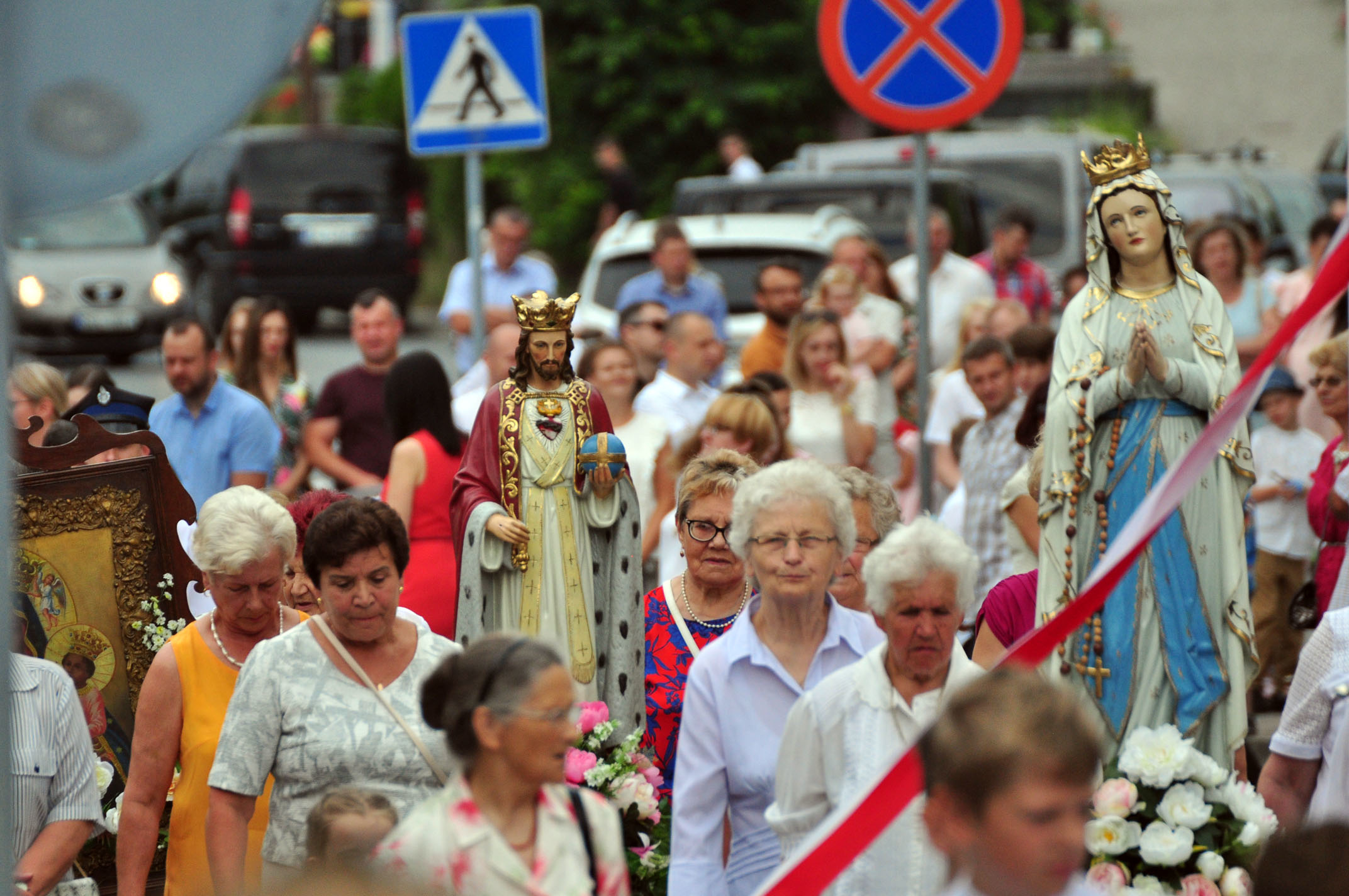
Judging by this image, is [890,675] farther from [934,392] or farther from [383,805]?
[934,392]

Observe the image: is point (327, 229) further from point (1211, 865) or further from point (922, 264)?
point (1211, 865)

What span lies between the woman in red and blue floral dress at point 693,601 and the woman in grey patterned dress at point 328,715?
1.12 meters

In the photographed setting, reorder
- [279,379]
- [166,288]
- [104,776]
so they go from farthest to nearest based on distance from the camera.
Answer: [166,288] < [279,379] < [104,776]

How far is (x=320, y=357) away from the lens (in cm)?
2172

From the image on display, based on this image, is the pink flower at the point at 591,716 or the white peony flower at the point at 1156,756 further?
the pink flower at the point at 591,716

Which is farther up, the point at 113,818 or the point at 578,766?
the point at 578,766

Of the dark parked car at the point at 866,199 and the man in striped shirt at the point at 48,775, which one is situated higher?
the dark parked car at the point at 866,199

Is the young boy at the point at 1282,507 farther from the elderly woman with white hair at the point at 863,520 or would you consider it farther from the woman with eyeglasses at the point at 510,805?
the woman with eyeglasses at the point at 510,805

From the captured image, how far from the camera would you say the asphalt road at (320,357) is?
1908 centimetres

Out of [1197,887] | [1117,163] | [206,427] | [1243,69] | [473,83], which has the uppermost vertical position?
[473,83]

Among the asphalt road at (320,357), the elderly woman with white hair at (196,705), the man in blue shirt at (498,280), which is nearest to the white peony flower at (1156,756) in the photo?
the elderly woman with white hair at (196,705)

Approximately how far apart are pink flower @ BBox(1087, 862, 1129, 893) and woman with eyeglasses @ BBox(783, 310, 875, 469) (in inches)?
187

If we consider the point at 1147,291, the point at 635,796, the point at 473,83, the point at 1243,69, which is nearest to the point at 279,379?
the point at 473,83

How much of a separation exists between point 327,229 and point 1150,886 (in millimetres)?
20809
